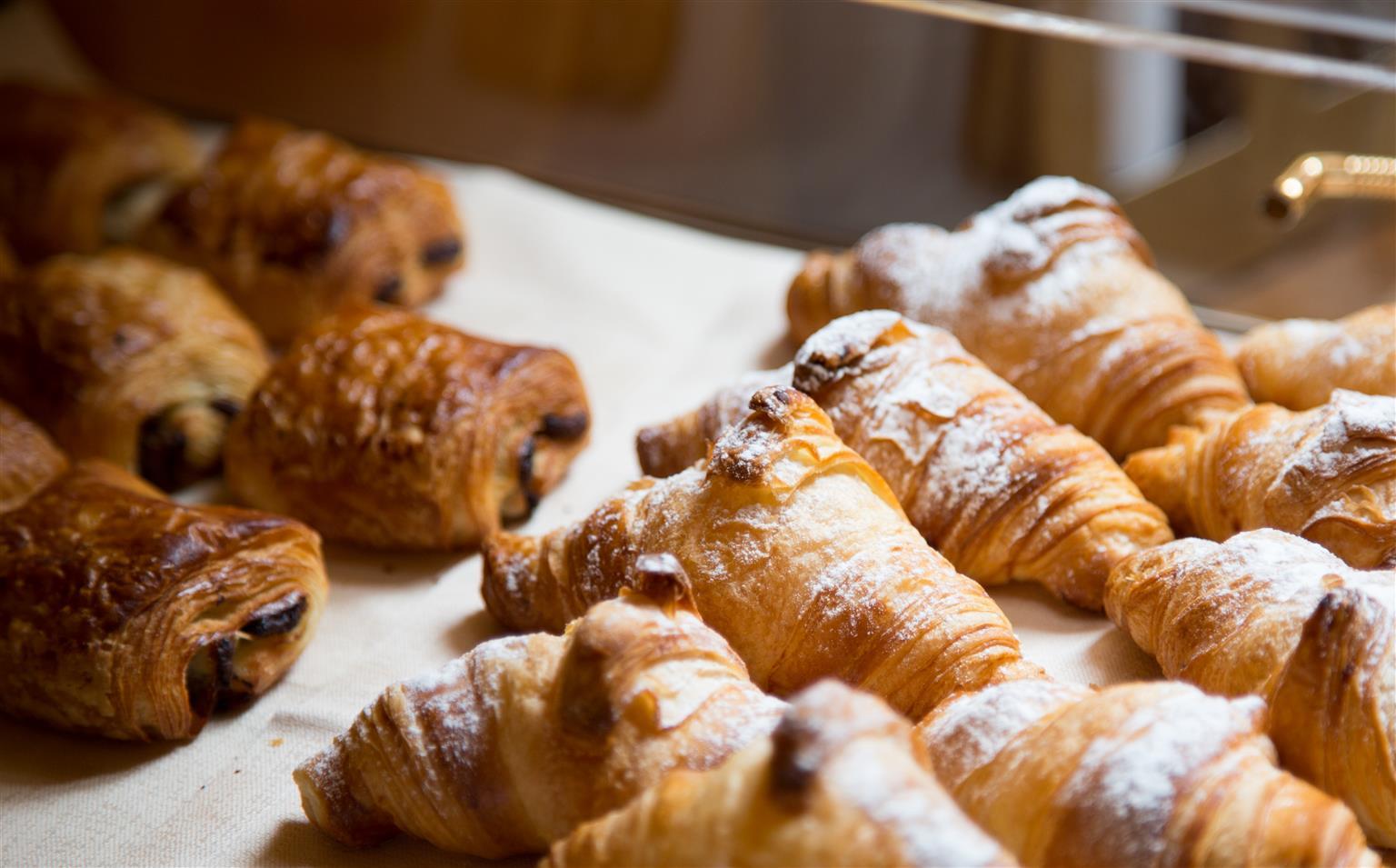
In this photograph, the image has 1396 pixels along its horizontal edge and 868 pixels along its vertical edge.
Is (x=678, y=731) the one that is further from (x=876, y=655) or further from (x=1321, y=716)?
(x=1321, y=716)

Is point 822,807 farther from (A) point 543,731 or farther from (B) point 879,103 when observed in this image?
(B) point 879,103

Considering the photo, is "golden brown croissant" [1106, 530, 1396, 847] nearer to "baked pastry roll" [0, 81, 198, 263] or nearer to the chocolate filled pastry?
the chocolate filled pastry

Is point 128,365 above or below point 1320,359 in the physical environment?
below

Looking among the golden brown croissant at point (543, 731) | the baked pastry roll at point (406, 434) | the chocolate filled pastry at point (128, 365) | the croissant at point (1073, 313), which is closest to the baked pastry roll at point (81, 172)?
the chocolate filled pastry at point (128, 365)

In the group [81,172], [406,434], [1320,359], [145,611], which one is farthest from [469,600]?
[81,172]

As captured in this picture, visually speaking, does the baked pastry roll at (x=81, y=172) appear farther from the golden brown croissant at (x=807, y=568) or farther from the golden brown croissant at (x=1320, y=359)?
the golden brown croissant at (x=1320, y=359)

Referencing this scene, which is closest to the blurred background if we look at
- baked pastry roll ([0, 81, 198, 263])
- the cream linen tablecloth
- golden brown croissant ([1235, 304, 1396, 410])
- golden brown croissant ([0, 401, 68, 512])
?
the cream linen tablecloth
